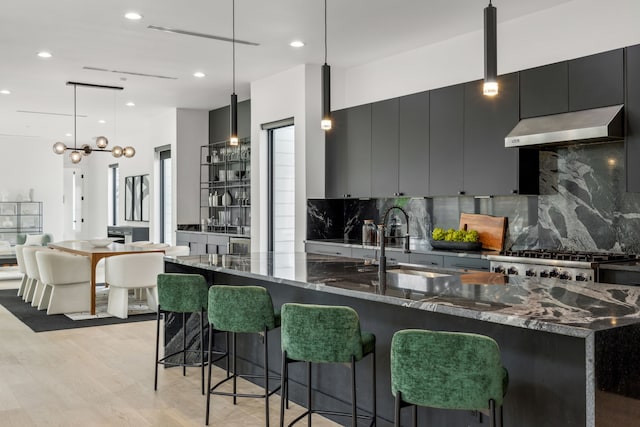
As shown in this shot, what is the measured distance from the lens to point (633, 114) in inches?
170

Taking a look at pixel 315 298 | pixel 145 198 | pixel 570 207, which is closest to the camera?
pixel 315 298

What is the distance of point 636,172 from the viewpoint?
14.2 feet

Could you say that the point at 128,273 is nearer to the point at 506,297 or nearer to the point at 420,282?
the point at 420,282

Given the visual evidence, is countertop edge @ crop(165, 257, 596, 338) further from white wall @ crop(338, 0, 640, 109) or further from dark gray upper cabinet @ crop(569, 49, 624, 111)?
white wall @ crop(338, 0, 640, 109)

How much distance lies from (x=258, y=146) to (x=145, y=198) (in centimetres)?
515

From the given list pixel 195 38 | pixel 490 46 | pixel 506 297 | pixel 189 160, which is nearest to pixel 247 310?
pixel 506 297

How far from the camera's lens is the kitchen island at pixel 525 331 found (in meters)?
2.10

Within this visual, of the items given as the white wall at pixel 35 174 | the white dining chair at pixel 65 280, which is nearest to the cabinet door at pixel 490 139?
the white dining chair at pixel 65 280

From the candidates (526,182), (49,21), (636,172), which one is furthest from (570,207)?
(49,21)

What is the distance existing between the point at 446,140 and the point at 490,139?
0.53m

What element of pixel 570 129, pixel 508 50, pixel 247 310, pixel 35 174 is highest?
pixel 508 50

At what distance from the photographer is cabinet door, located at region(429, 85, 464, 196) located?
5.70 metres

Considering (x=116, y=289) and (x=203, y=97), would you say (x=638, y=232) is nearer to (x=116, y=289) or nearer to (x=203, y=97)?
(x=116, y=289)

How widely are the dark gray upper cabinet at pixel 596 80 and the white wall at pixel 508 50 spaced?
10.4 inches
